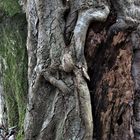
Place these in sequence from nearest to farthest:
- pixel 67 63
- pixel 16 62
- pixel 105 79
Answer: pixel 67 63 < pixel 105 79 < pixel 16 62

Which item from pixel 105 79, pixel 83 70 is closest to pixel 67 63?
pixel 83 70

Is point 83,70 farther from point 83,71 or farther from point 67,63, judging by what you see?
point 67,63

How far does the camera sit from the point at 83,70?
286cm

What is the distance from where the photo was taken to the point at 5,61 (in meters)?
3.69

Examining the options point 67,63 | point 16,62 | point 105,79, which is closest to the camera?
point 67,63

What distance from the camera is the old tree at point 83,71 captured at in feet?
9.45

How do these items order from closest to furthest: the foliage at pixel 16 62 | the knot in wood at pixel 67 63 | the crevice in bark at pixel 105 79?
the knot in wood at pixel 67 63
the crevice in bark at pixel 105 79
the foliage at pixel 16 62

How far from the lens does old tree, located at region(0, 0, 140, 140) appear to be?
2881 millimetres

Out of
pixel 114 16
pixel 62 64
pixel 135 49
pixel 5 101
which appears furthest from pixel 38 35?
pixel 5 101

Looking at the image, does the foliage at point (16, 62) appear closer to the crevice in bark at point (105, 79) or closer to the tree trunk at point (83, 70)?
the tree trunk at point (83, 70)

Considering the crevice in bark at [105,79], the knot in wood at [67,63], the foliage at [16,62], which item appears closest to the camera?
the knot in wood at [67,63]

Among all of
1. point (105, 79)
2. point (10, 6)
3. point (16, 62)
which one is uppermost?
point (10, 6)

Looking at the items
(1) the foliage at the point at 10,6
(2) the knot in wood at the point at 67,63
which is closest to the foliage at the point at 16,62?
(1) the foliage at the point at 10,6

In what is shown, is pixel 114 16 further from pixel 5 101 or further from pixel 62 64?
pixel 5 101
